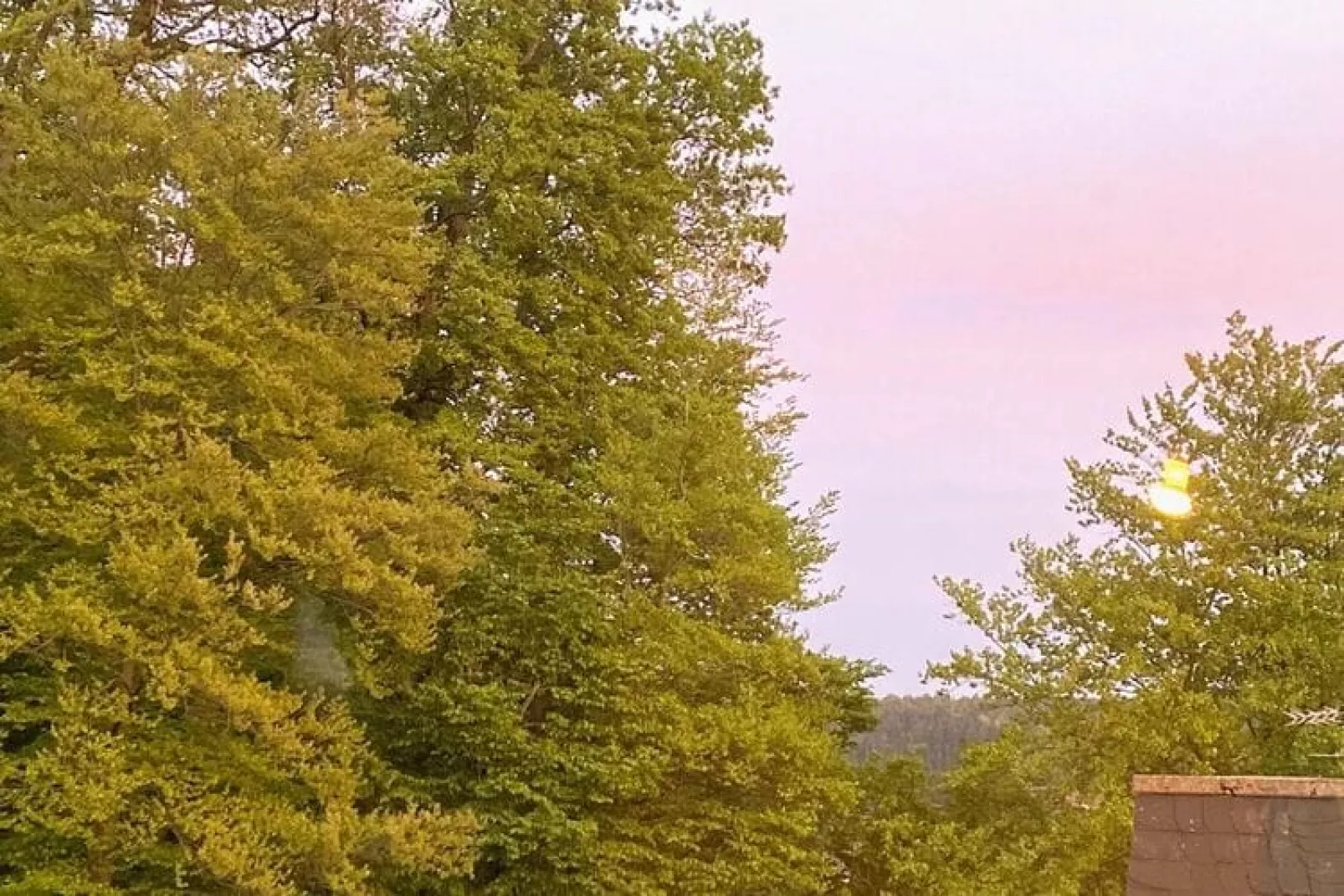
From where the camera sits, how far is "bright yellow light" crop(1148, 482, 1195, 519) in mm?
20406

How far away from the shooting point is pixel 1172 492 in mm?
20844

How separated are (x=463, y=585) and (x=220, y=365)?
5718mm

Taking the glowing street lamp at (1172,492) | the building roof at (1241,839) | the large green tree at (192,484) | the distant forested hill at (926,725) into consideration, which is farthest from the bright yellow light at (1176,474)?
the building roof at (1241,839)

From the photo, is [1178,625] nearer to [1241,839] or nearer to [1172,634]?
[1172,634]

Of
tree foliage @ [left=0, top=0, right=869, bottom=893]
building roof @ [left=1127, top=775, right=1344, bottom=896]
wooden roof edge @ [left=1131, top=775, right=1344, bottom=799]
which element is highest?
tree foliage @ [left=0, top=0, right=869, bottom=893]

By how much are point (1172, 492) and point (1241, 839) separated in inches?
567

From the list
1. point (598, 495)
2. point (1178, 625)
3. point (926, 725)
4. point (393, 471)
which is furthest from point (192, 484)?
point (926, 725)

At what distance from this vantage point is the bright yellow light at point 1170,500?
20.4 m

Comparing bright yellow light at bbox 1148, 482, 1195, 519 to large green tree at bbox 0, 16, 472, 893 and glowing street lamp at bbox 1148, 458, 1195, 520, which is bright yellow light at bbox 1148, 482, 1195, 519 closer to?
glowing street lamp at bbox 1148, 458, 1195, 520

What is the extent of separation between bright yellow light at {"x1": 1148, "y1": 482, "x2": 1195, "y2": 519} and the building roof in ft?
44.7

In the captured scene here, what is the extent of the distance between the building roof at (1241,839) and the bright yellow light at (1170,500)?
13.6 m

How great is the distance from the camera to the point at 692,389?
66.9ft

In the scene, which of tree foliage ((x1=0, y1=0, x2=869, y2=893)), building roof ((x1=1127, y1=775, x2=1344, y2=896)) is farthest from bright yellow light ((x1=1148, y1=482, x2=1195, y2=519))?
building roof ((x1=1127, y1=775, x2=1344, y2=896))

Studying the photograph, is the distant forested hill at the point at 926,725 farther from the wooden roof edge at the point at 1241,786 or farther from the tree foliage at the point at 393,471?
the wooden roof edge at the point at 1241,786
